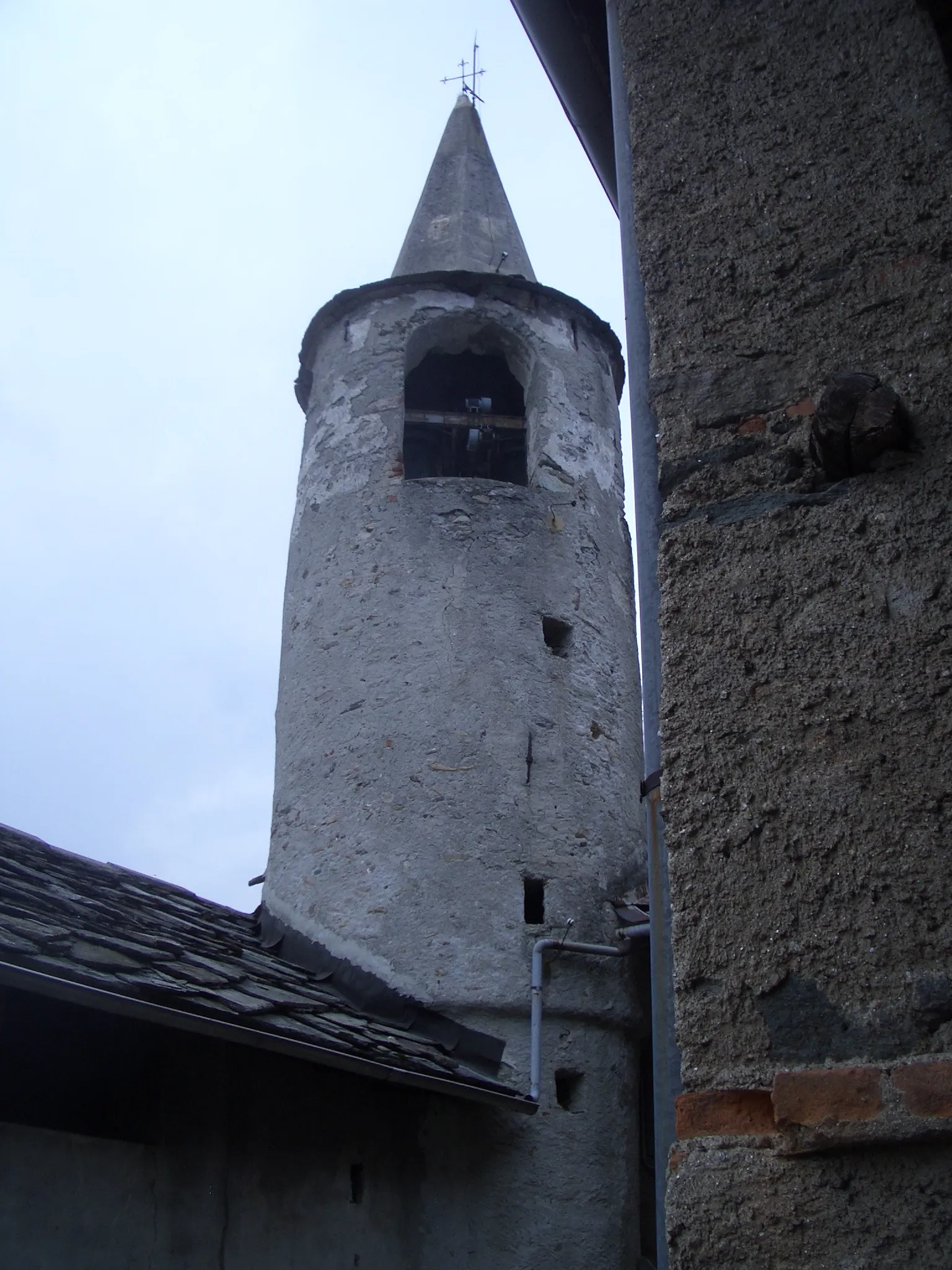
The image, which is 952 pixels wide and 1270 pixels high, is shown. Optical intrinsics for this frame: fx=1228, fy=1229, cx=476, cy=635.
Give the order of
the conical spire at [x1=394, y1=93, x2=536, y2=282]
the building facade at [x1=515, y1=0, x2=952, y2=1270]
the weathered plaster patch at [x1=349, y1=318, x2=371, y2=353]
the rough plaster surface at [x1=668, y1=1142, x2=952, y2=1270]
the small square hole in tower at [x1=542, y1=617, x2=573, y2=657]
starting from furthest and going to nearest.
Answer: the conical spire at [x1=394, y1=93, x2=536, y2=282]
the weathered plaster patch at [x1=349, y1=318, x2=371, y2=353]
the small square hole in tower at [x1=542, y1=617, x2=573, y2=657]
the building facade at [x1=515, y1=0, x2=952, y2=1270]
the rough plaster surface at [x1=668, y1=1142, x2=952, y2=1270]

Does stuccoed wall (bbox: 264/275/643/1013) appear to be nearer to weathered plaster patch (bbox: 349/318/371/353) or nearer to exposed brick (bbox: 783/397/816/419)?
weathered plaster patch (bbox: 349/318/371/353)

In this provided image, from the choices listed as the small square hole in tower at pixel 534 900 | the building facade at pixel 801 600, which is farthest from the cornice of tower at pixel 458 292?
the building facade at pixel 801 600

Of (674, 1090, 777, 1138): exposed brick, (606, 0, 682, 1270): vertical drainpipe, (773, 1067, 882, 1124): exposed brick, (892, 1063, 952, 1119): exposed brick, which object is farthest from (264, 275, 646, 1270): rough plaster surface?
(892, 1063, 952, 1119): exposed brick

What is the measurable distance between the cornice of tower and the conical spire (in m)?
0.25

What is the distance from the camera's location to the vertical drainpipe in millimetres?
2258

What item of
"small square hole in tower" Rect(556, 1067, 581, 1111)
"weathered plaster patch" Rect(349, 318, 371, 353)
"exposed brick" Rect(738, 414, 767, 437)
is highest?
"weathered plaster patch" Rect(349, 318, 371, 353)

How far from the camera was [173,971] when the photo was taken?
4.95 metres

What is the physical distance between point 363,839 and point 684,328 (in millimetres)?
5349

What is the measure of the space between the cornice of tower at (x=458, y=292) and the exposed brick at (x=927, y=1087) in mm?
8321

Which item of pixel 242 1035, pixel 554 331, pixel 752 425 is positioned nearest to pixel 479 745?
pixel 242 1035

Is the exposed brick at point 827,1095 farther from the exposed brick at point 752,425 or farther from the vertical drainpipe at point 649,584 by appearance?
the exposed brick at point 752,425

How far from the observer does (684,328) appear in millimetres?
2320

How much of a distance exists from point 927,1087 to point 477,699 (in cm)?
601

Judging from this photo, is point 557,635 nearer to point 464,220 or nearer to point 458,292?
point 458,292
